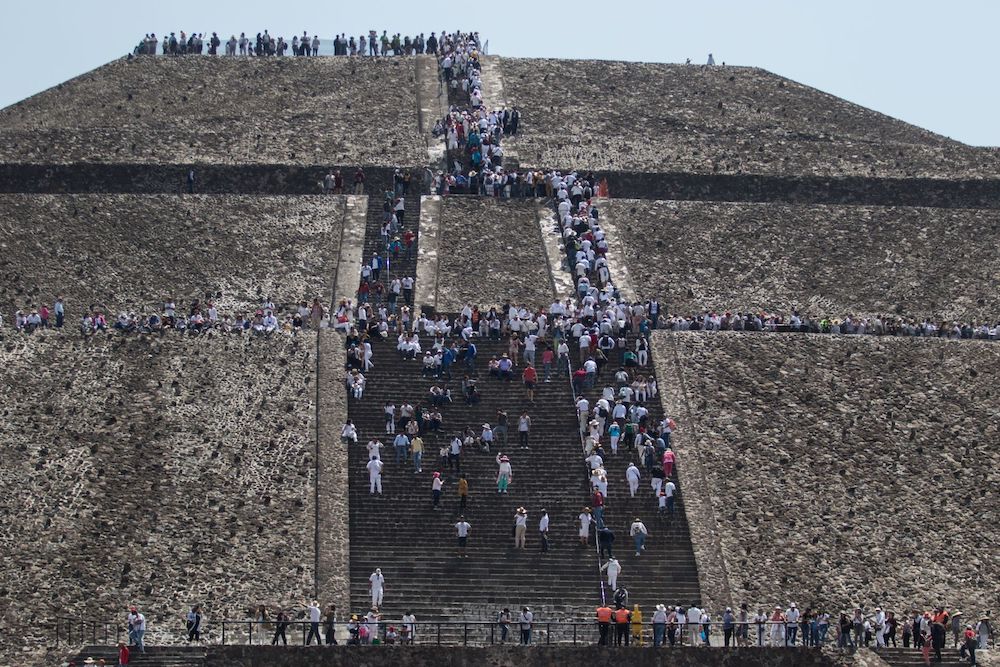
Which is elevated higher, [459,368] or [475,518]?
[459,368]

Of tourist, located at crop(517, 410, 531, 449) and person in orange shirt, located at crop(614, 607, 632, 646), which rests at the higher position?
tourist, located at crop(517, 410, 531, 449)

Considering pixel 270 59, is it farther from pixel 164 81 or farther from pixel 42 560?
pixel 42 560

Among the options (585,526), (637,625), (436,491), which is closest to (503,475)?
(436,491)

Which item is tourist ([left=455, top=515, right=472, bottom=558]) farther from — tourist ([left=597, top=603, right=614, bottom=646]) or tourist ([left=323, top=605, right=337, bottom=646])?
tourist ([left=597, top=603, right=614, bottom=646])

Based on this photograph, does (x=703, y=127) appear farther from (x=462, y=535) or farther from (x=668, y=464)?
(x=462, y=535)

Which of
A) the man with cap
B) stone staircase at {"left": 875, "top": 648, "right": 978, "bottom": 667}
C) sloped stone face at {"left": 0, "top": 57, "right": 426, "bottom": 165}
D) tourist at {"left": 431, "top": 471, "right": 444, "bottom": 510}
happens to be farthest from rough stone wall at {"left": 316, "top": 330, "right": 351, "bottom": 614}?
sloped stone face at {"left": 0, "top": 57, "right": 426, "bottom": 165}

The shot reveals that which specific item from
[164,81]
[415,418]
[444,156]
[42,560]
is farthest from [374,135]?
[42,560]
